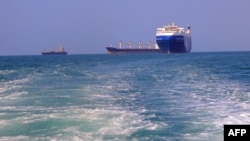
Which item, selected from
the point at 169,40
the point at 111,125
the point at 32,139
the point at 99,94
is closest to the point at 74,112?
the point at 111,125

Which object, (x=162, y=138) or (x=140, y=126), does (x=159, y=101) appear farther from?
(x=162, y=138)

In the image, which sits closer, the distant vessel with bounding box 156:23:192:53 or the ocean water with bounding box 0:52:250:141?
the ocean water with bounding box 0:52:250:141

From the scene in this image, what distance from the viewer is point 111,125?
11.4m

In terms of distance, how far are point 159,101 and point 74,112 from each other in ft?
14.4
